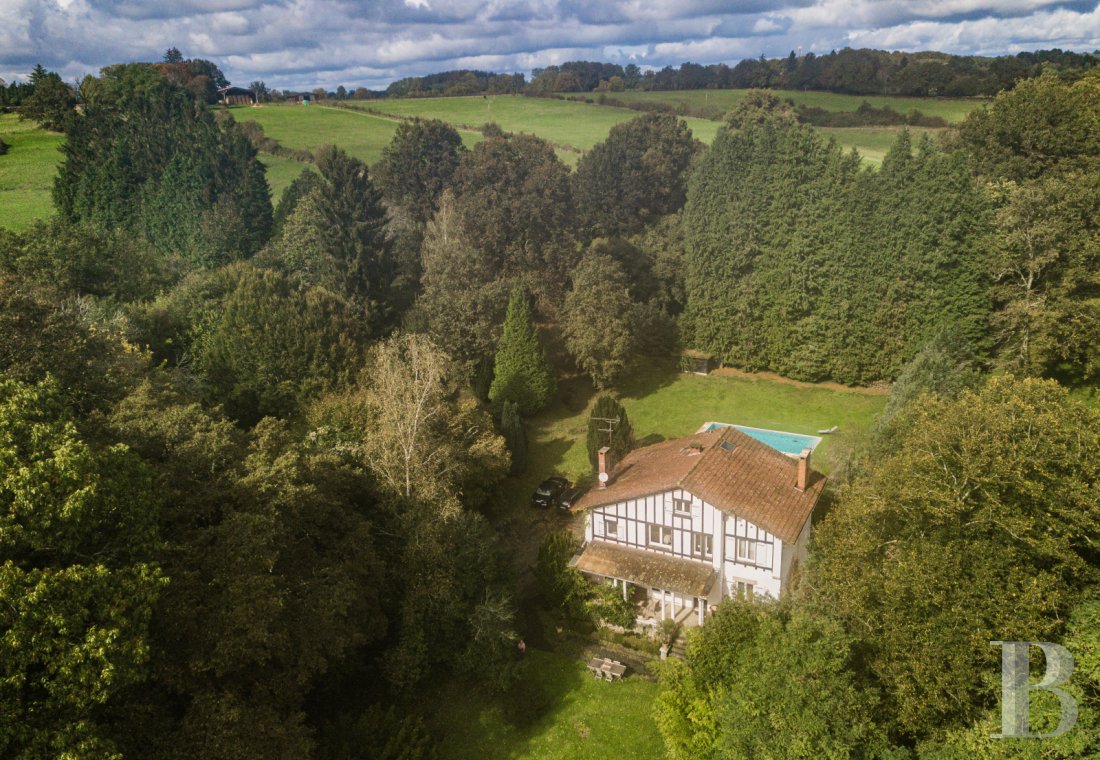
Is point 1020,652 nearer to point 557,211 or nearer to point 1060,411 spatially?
point 1060,411

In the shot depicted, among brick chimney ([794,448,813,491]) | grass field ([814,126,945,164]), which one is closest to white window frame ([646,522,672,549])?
brick chimney ([794,448,813,491])

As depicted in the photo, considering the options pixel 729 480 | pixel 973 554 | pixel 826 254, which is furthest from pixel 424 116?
pixel 973 554

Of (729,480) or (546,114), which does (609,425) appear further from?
(546,114)

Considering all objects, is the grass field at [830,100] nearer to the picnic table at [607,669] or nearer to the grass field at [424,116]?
the grass field at [424,116]

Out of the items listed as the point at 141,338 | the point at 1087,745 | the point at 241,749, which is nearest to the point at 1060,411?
the point at 1087,745

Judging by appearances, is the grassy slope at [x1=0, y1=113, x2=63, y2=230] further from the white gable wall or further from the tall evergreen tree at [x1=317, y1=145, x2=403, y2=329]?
the white gable wall

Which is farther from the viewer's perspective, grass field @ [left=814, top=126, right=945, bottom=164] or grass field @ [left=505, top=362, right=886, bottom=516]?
grass field @ [left=814, top=126, right=945, bottom=164]

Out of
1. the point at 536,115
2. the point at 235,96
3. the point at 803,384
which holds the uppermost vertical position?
the point at 235,96
